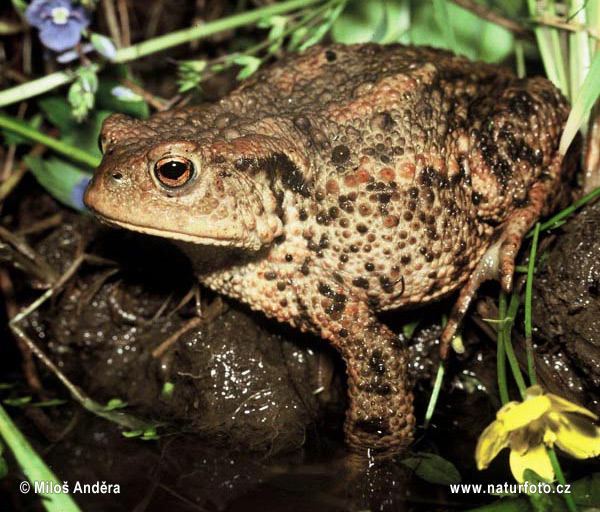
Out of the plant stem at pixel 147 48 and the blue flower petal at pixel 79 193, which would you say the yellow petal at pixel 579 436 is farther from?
the blue flower petal at pixel 79 193

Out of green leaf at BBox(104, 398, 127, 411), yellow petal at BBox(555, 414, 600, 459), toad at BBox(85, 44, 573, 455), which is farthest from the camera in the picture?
green leaf at BBox(104, 398, 127, 411)

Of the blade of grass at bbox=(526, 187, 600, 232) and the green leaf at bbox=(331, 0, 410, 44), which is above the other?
the green leaf at bbox=(331, 0, 410, 44)

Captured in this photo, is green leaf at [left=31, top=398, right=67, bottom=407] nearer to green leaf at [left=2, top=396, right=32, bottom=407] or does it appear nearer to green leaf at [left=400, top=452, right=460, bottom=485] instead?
green leaf at [left=2, top=396, right=32, bottom=407]

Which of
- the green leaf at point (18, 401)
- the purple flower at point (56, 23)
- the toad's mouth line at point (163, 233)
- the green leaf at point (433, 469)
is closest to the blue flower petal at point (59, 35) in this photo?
the purple flower at point (56, 23)

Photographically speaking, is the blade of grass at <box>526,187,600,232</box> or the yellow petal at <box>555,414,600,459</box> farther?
the blade of grass at <box>526,187,600,232</box>

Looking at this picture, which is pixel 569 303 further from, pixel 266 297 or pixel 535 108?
pixel 266 297

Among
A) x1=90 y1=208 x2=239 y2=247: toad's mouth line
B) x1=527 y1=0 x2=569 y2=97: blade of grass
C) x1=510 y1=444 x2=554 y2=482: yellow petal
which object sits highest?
x1=527 y1=0 x2=569 y2=97: blade of grass

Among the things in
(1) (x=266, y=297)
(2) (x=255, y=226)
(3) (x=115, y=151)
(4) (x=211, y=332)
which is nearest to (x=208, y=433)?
(4) (x=211, y=332)

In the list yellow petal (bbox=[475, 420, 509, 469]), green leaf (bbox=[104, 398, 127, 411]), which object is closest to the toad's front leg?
yellow petal (bbox=[475, 420, 509, 469])
